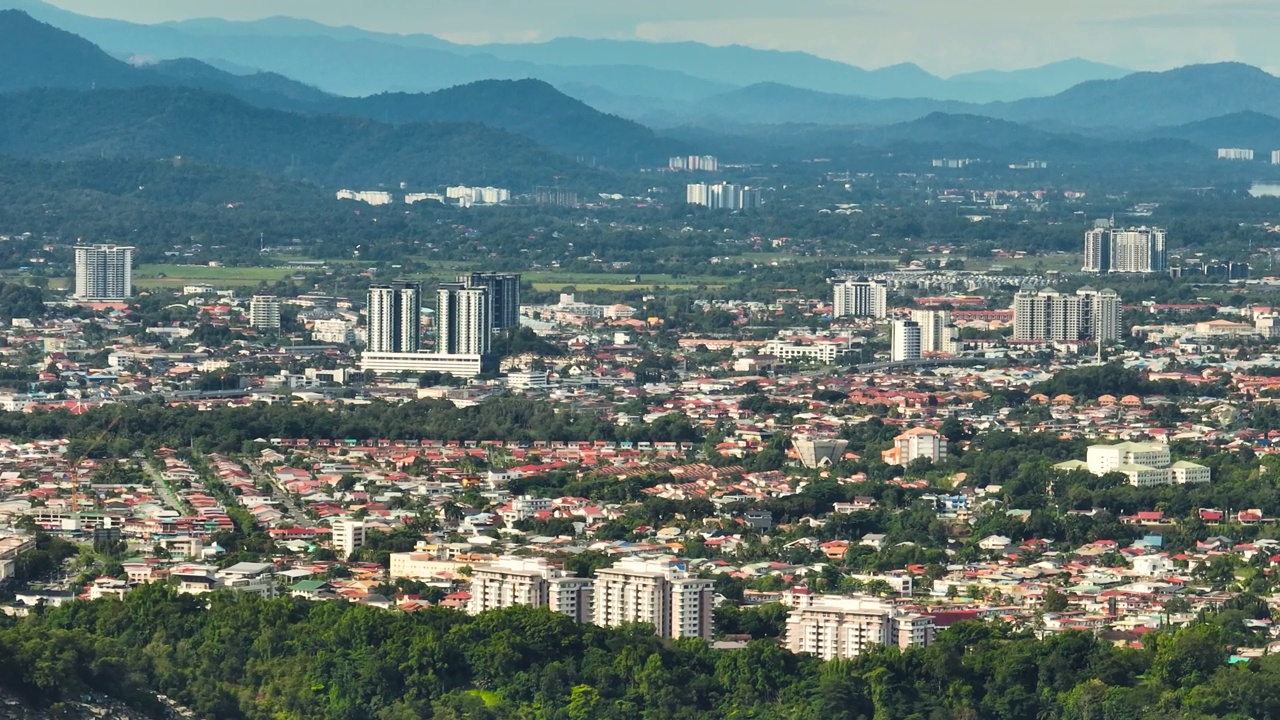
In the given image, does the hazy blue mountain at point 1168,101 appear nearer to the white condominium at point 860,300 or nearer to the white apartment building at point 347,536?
the white condominium at point 860,300

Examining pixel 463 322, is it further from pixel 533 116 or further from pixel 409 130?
pixel 533 116

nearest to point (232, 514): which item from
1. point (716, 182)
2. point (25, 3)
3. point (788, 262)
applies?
point (788, 262)

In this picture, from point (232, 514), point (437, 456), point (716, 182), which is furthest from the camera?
point (716, 182)

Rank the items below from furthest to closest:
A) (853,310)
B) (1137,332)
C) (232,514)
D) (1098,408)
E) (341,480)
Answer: (853,310), (1137,332), (1098,408), (341,480), (232,514)

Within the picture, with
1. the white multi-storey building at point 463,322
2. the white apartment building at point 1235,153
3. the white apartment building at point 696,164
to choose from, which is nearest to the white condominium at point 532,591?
the white multi-storey building at point 463,322

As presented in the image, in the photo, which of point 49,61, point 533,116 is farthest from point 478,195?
point 533,116

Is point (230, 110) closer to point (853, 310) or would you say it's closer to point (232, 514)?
point (853, 310)
